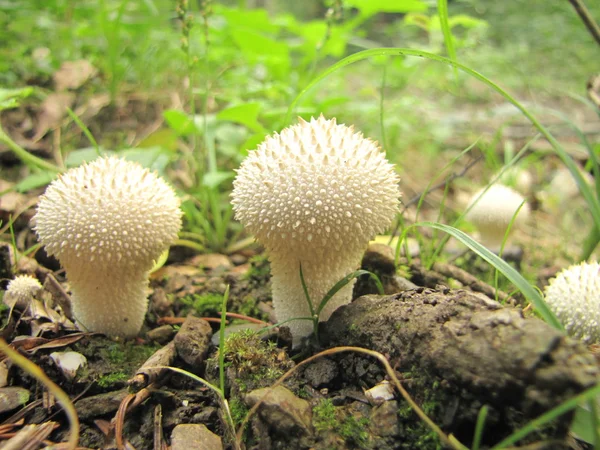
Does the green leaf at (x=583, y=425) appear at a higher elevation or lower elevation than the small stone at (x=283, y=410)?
higher

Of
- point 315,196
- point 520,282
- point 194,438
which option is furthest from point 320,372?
point 520,282

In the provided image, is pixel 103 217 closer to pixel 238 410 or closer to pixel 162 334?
pixel 162 334

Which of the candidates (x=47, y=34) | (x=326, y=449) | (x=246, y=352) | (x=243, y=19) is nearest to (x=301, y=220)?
(x=246, y=352)

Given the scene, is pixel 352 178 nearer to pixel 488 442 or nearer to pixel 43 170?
pixel 488 442

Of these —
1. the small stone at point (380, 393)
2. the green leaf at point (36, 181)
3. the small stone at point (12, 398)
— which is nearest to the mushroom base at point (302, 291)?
the small stone at point (380, 393)

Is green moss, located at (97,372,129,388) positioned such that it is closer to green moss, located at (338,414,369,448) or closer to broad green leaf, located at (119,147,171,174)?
green moss, located at (338,414,369,448)

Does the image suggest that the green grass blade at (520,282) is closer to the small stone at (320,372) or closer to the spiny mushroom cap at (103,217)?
the small stone at (320,372)
